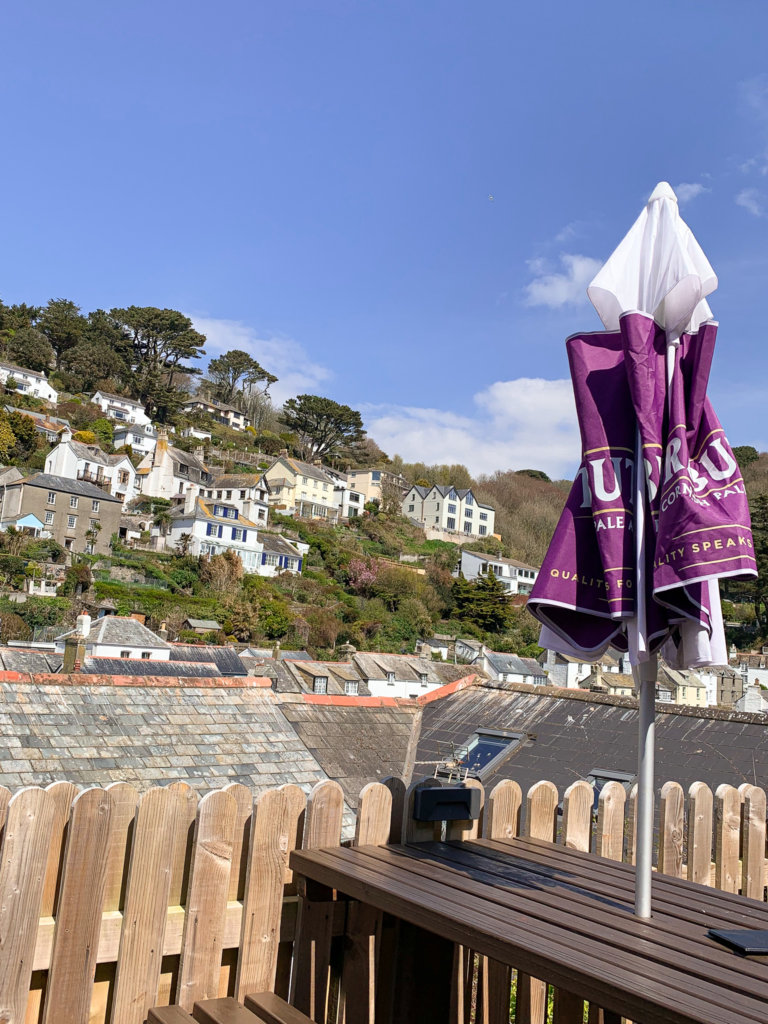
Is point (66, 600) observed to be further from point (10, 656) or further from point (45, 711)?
point (45, 711)

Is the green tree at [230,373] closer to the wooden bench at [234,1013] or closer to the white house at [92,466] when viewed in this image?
the white house at [92,466]

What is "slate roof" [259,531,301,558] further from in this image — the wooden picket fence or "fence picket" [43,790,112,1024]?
"fence picket" [43,790,112,1024]

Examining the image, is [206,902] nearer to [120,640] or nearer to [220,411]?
[120,640]

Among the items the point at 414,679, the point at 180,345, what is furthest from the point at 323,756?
the point at 180,345

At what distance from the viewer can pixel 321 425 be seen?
86.1m

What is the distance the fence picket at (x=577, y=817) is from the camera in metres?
3.57

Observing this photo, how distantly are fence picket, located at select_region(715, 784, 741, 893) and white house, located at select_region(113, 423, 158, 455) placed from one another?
227ft

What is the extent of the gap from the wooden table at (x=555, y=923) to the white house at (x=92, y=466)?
57202 mm

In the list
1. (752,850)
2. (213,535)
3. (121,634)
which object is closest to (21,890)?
(752,850)

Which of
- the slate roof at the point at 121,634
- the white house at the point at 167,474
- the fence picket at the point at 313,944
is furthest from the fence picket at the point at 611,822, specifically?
the white house at the point at 167,474

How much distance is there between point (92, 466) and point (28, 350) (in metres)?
23.1

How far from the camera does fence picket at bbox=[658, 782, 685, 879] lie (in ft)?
12.6

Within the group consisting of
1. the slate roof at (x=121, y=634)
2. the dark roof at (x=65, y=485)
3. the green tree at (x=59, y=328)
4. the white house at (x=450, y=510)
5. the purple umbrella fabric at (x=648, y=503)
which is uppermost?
the green tree at (x=59, y=328)

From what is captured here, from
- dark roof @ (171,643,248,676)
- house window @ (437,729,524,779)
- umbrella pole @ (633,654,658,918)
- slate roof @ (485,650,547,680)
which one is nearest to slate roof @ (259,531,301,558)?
slate roof @ (485,650,547,680)
